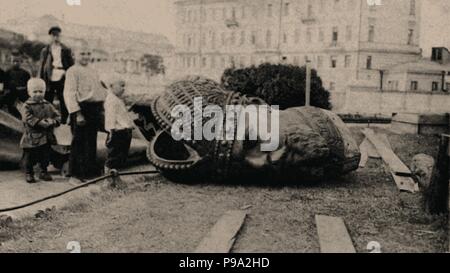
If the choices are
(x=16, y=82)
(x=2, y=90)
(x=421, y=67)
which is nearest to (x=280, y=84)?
(x=421, y=67)

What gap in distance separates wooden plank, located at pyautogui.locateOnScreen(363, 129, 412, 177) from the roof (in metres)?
1.37

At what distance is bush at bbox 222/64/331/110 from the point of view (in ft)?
42.4

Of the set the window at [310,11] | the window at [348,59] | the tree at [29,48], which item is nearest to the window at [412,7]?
the window at [310,11]

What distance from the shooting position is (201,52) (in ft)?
32.3

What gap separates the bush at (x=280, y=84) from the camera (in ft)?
42.4

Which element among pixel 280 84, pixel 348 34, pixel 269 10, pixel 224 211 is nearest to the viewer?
pixel 224 211

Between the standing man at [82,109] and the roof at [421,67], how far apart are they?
466 centimetres

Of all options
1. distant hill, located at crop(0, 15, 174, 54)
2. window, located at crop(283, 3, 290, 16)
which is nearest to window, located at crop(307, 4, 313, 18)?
window, located at crop(283, 3, 290, 16)

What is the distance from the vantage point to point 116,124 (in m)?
5.91

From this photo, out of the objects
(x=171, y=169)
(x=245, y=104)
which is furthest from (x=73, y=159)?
(x=245, y=104)

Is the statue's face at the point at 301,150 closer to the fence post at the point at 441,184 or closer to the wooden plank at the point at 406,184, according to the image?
the wooden plank at the point at 406,184

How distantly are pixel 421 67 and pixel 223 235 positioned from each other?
5.78 meters

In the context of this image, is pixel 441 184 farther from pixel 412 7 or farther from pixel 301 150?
pixel 412 7
